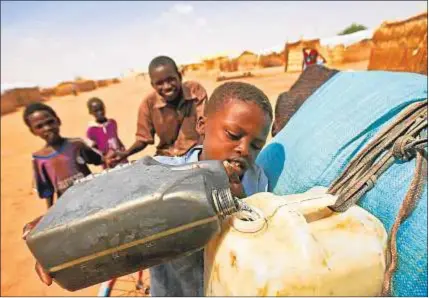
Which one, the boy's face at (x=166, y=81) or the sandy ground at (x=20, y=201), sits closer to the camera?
the boy's face at (x=166, y=81)

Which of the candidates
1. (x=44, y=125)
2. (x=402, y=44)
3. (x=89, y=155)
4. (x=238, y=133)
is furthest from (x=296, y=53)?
(x=238, y=133)

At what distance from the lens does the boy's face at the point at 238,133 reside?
1115 mm

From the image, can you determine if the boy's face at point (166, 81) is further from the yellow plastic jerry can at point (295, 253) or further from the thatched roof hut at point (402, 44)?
the thatched roof hut at point (402, 44)

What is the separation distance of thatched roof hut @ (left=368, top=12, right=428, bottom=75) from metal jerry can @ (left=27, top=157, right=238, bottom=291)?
7.57m

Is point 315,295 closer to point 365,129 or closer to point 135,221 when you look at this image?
point 135,221

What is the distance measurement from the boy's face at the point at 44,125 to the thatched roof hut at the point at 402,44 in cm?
713

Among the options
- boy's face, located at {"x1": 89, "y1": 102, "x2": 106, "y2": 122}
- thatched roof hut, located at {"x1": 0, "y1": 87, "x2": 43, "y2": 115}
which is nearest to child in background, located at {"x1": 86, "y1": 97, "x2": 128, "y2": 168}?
boy's face, located at {"x1": 89, "y1": 102, "x2": 106, "y2": 122}

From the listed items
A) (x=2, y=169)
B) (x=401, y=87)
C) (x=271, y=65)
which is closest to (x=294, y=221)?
(x=401, y=87)

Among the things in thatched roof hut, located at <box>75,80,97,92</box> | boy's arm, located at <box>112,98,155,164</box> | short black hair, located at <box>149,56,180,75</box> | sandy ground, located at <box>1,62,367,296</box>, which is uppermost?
short black hair, located at <box>149,56,180,75</box>

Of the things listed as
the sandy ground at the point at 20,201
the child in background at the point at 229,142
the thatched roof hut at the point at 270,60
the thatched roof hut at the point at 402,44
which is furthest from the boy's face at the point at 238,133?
the thatched roof hut at the point at 270,60

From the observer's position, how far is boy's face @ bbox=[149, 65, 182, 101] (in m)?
2.48

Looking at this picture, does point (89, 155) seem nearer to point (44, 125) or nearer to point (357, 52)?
point (44, 125)

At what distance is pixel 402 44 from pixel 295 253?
30.1 feet

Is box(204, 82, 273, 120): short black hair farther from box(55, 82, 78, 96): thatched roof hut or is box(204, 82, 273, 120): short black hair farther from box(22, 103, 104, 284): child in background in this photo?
box(55, 82, 78, 96): thatched roof hut
